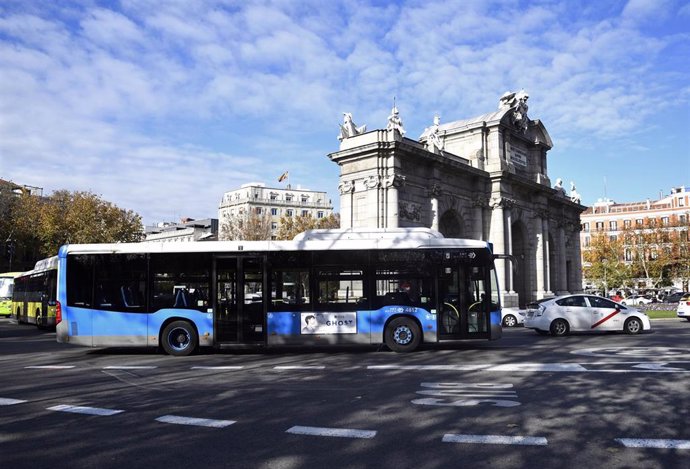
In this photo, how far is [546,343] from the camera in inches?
647

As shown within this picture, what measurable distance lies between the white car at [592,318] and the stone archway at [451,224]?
16692 mm

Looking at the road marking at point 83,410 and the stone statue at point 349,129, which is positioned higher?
the stone statue at point 349,129

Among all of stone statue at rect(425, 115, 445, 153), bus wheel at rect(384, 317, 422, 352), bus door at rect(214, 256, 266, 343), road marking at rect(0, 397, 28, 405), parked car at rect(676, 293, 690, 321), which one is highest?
stone statue at rect(425, 115, 445, 153)

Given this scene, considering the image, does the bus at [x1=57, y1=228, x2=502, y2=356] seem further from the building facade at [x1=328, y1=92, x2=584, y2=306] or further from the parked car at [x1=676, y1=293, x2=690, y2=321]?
the parked car at [x1=676, y1=293, x2=690, y2=321]

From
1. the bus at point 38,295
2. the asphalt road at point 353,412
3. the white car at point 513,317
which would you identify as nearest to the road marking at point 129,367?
the asphalt road at point 353,412

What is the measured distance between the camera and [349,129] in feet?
105

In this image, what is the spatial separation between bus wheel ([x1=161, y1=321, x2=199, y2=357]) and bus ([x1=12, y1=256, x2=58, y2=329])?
29.3ft

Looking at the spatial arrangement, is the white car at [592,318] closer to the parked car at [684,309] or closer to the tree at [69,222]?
the parked car at [684,309]

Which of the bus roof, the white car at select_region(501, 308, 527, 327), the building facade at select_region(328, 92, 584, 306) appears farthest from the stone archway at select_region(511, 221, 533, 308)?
the bus roof

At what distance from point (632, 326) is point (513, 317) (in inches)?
324

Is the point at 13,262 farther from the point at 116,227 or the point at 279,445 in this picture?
the point at 279,445

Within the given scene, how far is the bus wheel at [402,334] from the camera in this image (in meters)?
14.2

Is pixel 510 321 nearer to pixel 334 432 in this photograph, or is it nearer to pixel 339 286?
pixel 339 286

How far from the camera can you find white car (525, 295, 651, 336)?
1909 centimetres
